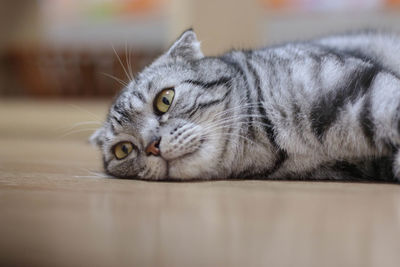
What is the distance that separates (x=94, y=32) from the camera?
4.73 metres

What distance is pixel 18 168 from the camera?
58.1 inches

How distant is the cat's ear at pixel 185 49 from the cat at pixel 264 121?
0.09m

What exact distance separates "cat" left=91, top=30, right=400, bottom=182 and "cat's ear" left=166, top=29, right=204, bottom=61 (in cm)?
9

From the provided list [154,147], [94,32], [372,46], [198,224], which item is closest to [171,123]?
[154,147]

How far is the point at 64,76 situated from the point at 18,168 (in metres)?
3.14

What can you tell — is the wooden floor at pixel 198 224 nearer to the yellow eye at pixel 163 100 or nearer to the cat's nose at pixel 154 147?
the cat's nose at pixel 154 147

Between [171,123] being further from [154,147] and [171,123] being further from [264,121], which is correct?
[264,121]

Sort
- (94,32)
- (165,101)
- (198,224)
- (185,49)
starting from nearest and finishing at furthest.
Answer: (198,224)
(165,101)
(185,49)
(94,32)

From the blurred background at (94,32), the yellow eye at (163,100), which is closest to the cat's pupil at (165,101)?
the yellow eye at (163,100)

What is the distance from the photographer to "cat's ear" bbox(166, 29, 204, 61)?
1538 mm

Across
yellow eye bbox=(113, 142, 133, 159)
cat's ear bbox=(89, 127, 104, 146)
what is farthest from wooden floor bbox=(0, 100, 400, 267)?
→ cat's ear bbox=(89, 127, 104, 146)

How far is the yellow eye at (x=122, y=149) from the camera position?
136cm

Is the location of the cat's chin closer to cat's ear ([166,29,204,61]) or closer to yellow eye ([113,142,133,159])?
yellow eye ([113,142,133,159])

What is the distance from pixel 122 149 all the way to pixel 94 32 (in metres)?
3.61
